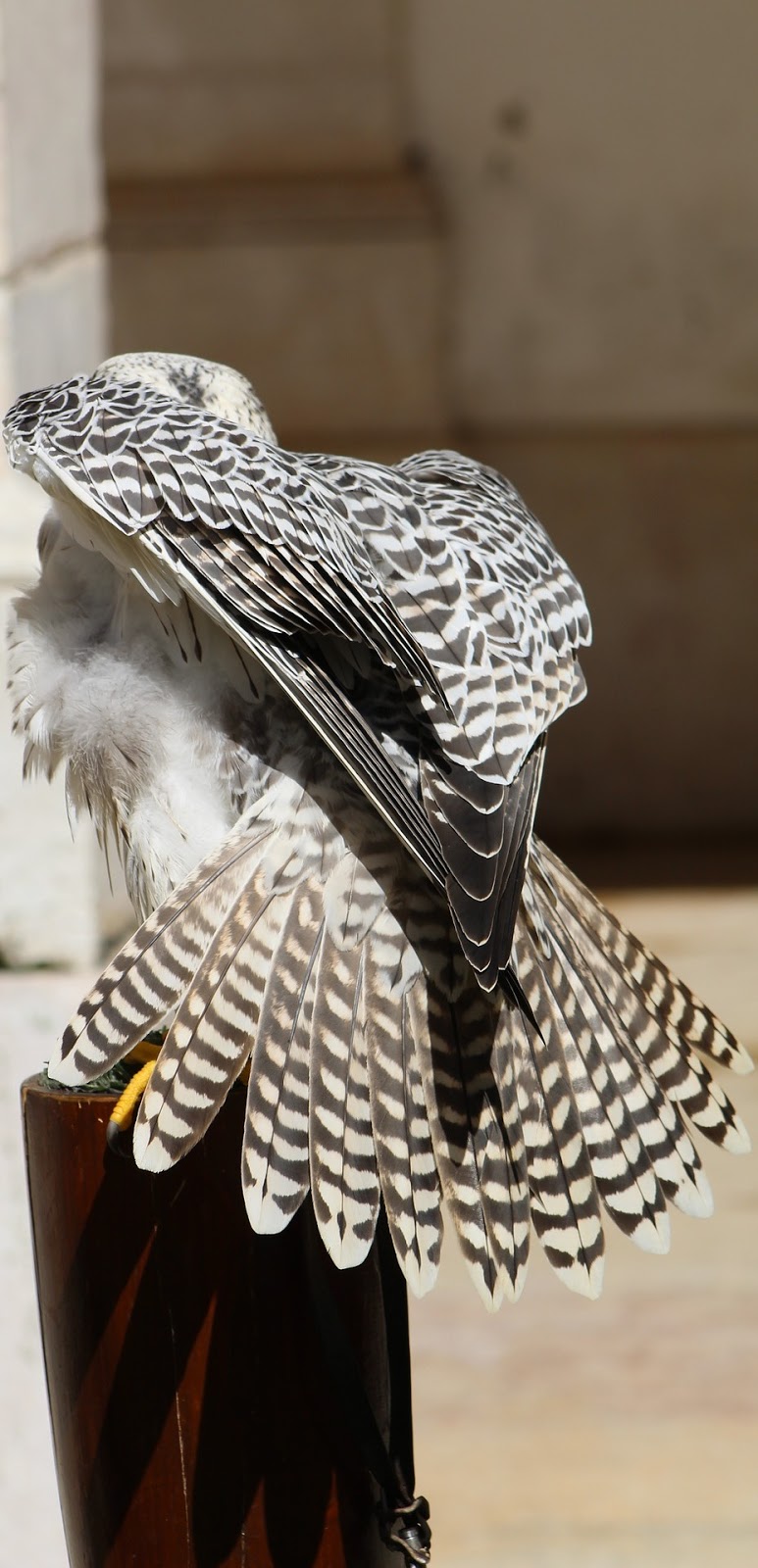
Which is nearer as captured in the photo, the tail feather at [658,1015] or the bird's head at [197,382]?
the tail feather at [658,1015]

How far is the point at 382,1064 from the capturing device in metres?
1.64

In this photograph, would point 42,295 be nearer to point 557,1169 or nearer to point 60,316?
point 60,316

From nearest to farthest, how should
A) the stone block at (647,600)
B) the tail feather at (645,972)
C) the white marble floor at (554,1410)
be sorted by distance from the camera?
the tail feather at (645,972) → the white marble floor at (554,1410) → the stone block at (647,600)

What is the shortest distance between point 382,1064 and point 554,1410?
1.92 m

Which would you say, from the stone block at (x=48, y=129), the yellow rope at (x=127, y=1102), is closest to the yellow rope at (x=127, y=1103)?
the yellow rope at (x=127, y=1102)

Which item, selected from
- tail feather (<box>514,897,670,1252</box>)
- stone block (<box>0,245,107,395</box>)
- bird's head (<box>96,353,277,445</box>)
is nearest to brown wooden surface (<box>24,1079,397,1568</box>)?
tail feather (<box>514,897,670,1252</box>)

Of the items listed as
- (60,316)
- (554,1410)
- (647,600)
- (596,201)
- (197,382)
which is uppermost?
(596,201)

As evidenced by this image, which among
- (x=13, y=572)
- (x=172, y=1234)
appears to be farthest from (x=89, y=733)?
(x=13, y=572)

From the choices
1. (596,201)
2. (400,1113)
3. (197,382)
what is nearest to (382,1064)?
(400,1113)

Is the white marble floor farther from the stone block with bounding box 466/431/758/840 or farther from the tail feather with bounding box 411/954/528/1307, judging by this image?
the stone block with bounding box 466/431/758/840

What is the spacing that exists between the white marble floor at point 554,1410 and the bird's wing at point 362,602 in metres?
1.58

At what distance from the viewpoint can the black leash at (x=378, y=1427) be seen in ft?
5.22

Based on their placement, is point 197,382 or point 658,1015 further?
point 197,382

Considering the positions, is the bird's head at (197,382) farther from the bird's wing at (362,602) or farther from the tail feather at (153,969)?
the tail feather at (153,969)
